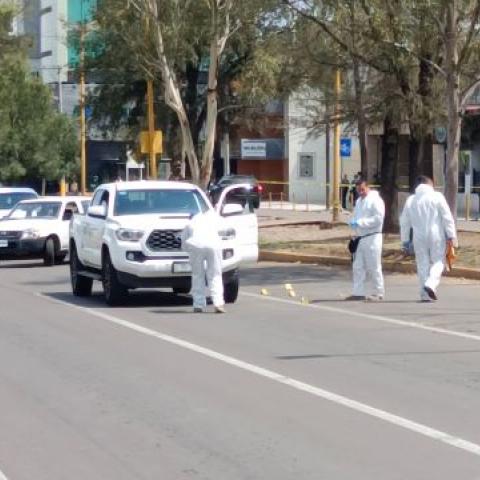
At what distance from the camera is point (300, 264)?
25938mm

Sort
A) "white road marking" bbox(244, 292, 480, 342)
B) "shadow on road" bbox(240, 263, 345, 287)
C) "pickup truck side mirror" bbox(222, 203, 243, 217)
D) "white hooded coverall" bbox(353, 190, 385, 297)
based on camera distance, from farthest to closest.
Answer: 1. "shadow on road" bbox(240, 263, 345, 287)
2. "pickup truck side mirror" bbox(222, 203, 243, 217)
3. "white hooded coverall" bbox(353, 190, 385, 297)
4. "white road marking" bbox(244, 292, 480, 342)

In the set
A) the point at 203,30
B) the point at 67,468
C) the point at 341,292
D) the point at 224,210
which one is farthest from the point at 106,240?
the point at 203,30

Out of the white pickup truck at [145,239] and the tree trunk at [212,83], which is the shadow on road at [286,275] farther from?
the tree trunk at [212,83]

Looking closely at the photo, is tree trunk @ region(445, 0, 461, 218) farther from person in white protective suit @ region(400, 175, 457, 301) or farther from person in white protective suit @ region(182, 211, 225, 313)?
person in white protective suit @ region(182, 211, 225, 313)

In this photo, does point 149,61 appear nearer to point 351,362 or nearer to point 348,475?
point 351,362

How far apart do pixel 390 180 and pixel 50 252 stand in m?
8.33

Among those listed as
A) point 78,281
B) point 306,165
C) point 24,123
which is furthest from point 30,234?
point 306,165

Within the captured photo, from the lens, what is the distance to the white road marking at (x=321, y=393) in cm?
867

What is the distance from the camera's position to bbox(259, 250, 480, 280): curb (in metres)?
21.6

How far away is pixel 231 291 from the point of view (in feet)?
59.3

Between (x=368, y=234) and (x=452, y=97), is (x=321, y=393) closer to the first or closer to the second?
(x=368, y=234)

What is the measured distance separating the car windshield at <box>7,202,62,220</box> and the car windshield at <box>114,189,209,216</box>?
980cm

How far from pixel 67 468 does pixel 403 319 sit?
8474mm

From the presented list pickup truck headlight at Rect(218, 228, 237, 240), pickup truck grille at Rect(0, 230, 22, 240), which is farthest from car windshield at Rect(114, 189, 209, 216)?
pickup truck grille at Rect(0, 230, 22, 240)
